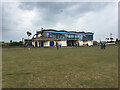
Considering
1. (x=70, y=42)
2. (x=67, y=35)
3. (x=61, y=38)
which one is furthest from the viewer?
(x=70, y=42)

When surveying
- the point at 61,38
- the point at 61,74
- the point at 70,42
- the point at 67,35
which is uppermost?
the point at 67,35

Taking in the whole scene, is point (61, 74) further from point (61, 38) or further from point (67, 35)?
point (67, 35)

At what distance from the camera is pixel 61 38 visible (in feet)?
131

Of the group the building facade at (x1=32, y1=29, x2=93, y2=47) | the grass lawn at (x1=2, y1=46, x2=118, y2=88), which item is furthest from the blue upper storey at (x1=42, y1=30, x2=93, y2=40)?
the grass lawn at (x1=2, y1=46, x2=118, y2=88)

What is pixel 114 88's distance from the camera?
2992 millimetres

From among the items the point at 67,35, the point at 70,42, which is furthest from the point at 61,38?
the point at 70,42

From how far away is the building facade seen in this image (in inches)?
Answer: 1438

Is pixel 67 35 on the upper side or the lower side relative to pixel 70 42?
upper

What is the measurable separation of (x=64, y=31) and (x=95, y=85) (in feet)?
124

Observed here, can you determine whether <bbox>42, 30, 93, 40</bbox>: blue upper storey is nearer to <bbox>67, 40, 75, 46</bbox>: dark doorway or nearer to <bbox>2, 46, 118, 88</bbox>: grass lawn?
<bbox>67, 40, 75, 46</bbox>: dark doorway

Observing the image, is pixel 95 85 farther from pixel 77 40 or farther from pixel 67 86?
pixel 77 40

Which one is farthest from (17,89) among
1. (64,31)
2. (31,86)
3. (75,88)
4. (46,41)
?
(64,31)

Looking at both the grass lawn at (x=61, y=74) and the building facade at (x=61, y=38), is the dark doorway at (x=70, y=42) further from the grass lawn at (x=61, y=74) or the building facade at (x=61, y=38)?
the grass lawn at (x=61, y=74)

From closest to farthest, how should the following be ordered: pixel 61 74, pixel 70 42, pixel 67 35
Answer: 1. pixel 61 74
2. pixel 67 35
3. pixel 70 42
